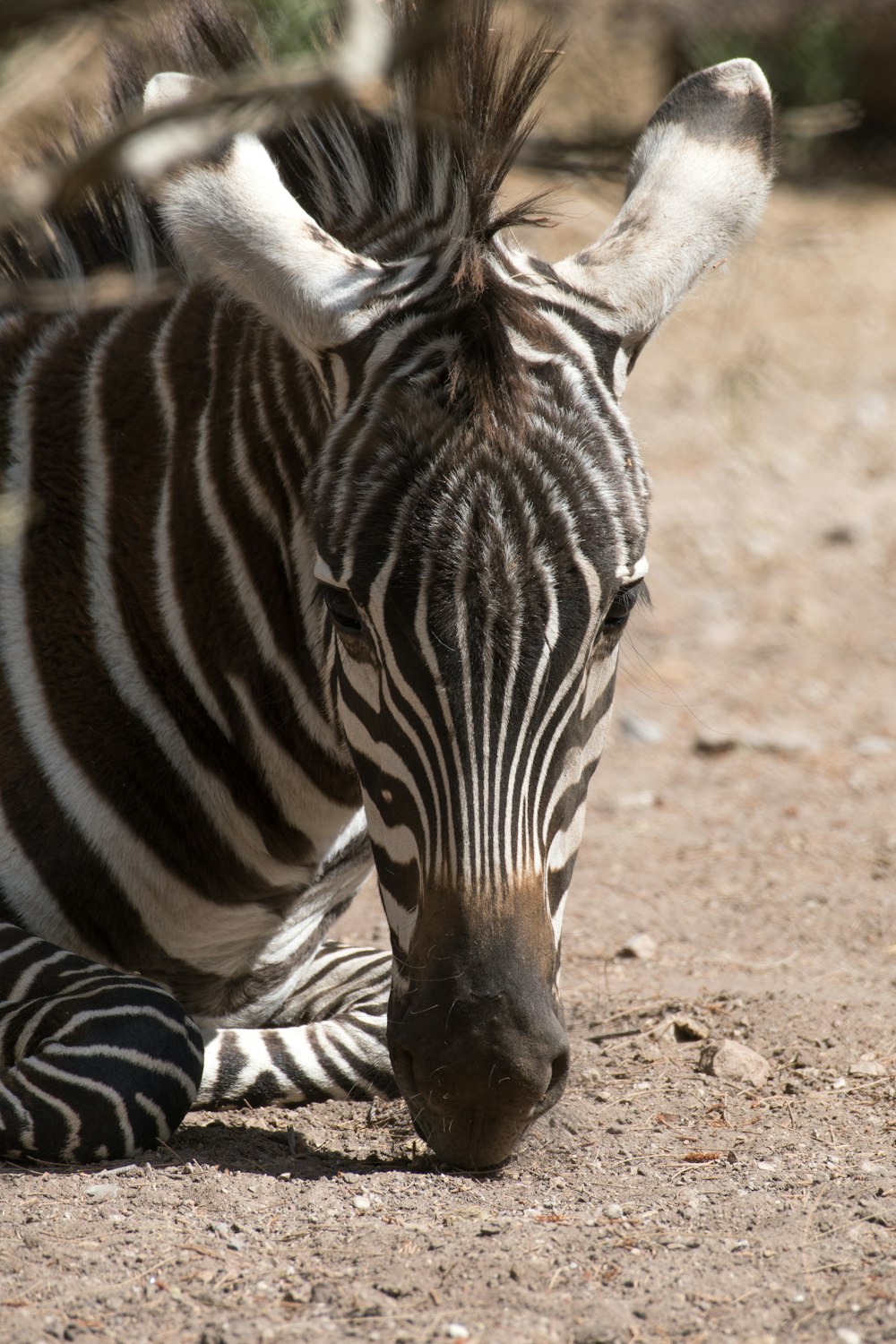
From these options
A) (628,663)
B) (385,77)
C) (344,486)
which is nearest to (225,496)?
(344,486)

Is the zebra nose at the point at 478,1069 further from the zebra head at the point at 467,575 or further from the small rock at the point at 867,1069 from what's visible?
the small rock at the point at 867,1069

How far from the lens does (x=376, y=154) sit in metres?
4.36

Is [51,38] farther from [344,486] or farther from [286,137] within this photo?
[286,137]

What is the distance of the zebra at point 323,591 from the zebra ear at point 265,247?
10 millimetres

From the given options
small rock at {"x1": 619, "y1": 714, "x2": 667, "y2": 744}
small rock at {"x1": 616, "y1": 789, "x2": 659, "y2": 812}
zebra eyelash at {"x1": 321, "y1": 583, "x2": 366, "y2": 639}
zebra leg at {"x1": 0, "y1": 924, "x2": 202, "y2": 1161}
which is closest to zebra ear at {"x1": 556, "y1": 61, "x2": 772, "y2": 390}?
zebra eyelash at {"x1": 321, "y1": 583, "x2": 366, "y2": 639}

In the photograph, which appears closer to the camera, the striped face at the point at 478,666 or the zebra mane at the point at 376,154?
the striped face at the point at 478,666

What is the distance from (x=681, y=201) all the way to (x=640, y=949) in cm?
315

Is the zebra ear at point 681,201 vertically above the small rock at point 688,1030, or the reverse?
the zebra ear at point 681,201

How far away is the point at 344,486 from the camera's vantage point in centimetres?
355

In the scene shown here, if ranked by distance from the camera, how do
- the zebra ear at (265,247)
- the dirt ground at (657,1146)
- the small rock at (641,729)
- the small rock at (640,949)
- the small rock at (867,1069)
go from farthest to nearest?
the small rock at (641,729), the small rock at (640,949), the small rock at (867,1069), the zebra ear at (265,247), the dirt ground at (657,1146)

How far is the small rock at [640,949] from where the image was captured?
19.9ft

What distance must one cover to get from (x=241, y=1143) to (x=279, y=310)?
7.53 ft

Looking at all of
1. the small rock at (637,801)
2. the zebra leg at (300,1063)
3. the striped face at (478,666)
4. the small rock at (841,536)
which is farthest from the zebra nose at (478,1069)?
the small rock at (841,536)

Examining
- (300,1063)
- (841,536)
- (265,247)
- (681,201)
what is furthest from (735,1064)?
(841,536)
